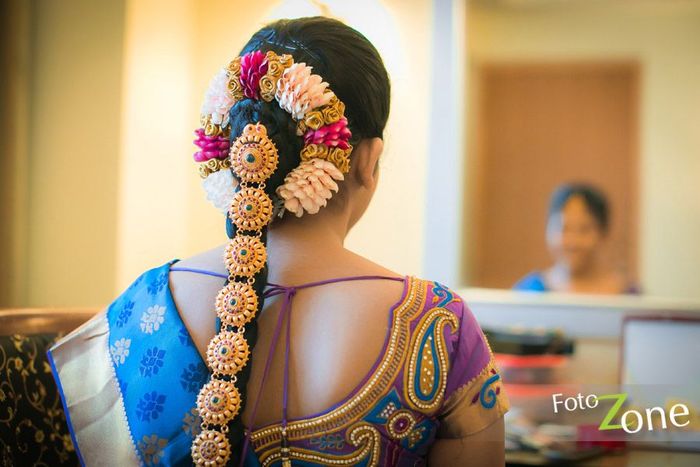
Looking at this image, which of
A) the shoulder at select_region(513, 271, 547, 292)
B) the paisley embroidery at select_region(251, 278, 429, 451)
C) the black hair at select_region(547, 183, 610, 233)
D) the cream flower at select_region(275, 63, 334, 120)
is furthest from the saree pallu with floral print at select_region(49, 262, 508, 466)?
the black hair at select_region(547, 183, 610, 233)

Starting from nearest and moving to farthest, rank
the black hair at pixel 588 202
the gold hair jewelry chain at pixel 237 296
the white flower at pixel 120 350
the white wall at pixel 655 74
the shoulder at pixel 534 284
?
1. the gold hair jewelry chain at pixel 237 296
2. the white flower at pixel 120 350
3. the shoulder at pixel 534 284
4. the black hair at pixel 588 202
5. the white wall at pixel 655 74

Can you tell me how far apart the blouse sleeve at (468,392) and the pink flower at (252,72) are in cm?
35

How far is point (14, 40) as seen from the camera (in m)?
2.16

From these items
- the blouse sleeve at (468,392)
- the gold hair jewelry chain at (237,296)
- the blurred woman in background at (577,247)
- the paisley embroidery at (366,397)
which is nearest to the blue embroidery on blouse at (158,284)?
the gold hair jewelry chain at (237,296)

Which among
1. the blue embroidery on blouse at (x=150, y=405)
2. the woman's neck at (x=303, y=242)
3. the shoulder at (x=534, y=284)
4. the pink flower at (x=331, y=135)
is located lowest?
the shoulder at (x=534, y=284)

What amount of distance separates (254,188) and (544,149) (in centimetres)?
298

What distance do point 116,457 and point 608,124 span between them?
3137mm

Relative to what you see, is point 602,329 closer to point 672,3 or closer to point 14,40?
point 672,3

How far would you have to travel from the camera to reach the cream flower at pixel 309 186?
0.84 meters

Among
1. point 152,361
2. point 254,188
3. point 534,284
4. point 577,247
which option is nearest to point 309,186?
point 254,188

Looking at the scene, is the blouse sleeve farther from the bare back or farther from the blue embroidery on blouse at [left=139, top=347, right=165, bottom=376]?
the blue embroidery on blouse at [left=139, top=347, right=165, bottom=376]

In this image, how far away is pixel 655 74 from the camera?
3.39 m

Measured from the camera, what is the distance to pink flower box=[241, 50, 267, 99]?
85 cm

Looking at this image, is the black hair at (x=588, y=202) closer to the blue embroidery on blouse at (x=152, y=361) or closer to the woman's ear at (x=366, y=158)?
the woman's ear at (x=366, y=158)
